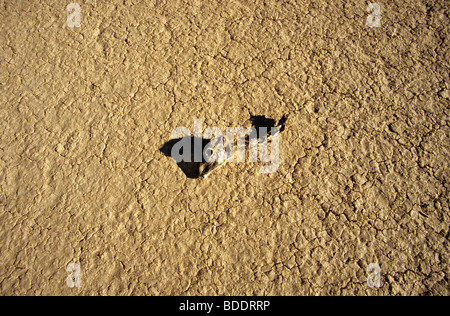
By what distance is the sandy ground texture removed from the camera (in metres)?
2.17

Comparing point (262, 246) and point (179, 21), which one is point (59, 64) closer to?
point (179, 21)

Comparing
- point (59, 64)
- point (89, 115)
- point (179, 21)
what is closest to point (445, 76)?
point (179, 21)

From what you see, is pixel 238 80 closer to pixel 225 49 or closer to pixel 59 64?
pixel 225 49

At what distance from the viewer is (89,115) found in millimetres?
2732

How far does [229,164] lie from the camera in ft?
8.20

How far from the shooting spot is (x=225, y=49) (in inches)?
117

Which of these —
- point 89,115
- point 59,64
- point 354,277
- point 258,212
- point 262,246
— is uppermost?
point 59,64

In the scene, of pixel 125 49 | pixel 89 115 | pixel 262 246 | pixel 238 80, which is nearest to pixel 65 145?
pixel 89 115

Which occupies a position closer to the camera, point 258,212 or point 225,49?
point 258,212

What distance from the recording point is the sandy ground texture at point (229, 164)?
2.17m

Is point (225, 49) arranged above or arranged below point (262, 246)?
above
